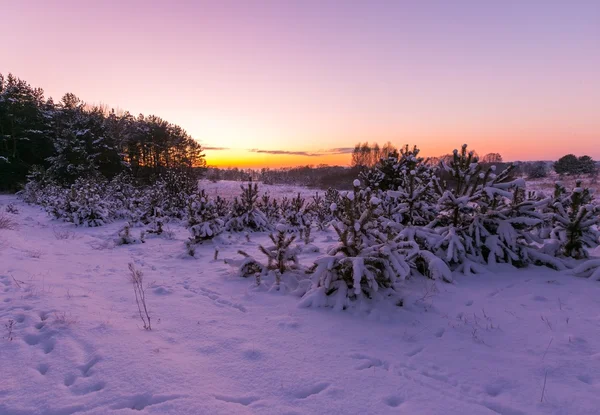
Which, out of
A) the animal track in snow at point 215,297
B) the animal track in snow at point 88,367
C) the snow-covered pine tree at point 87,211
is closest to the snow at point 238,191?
the snow-covered pine tree at point 87,211

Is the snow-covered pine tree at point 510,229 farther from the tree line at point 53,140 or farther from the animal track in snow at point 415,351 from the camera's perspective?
the tree line at point 53,140

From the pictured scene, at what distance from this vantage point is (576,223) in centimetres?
582

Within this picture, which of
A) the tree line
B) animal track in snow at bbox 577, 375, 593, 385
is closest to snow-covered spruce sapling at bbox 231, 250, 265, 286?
animal track in snow at bbox 577, 375, 593, 385

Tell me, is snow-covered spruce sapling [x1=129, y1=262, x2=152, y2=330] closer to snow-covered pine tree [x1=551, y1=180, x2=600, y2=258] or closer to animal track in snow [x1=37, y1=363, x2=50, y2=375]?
animal track in snow [x1=37, y1=363, x2=50, y2=375]

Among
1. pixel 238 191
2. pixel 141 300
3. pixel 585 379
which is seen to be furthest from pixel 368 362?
pixel 238 191

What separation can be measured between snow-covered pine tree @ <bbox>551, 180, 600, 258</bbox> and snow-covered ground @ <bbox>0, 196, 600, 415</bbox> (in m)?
0.95

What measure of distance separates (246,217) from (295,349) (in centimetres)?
866

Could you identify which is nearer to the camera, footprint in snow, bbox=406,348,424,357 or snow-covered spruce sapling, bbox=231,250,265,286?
footprint in snow, bbox=406,348,424,357

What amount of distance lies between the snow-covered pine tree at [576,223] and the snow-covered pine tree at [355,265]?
12.7 feet

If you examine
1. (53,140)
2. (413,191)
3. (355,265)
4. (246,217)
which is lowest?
(246,217)

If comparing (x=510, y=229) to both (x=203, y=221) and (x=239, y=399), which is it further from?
(x=203, y=221)

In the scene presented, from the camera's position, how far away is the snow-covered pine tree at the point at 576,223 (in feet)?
18.9

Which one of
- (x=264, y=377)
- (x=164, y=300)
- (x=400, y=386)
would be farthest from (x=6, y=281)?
(x=400, y=386)

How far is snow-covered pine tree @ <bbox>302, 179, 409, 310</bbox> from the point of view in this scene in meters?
4.52
